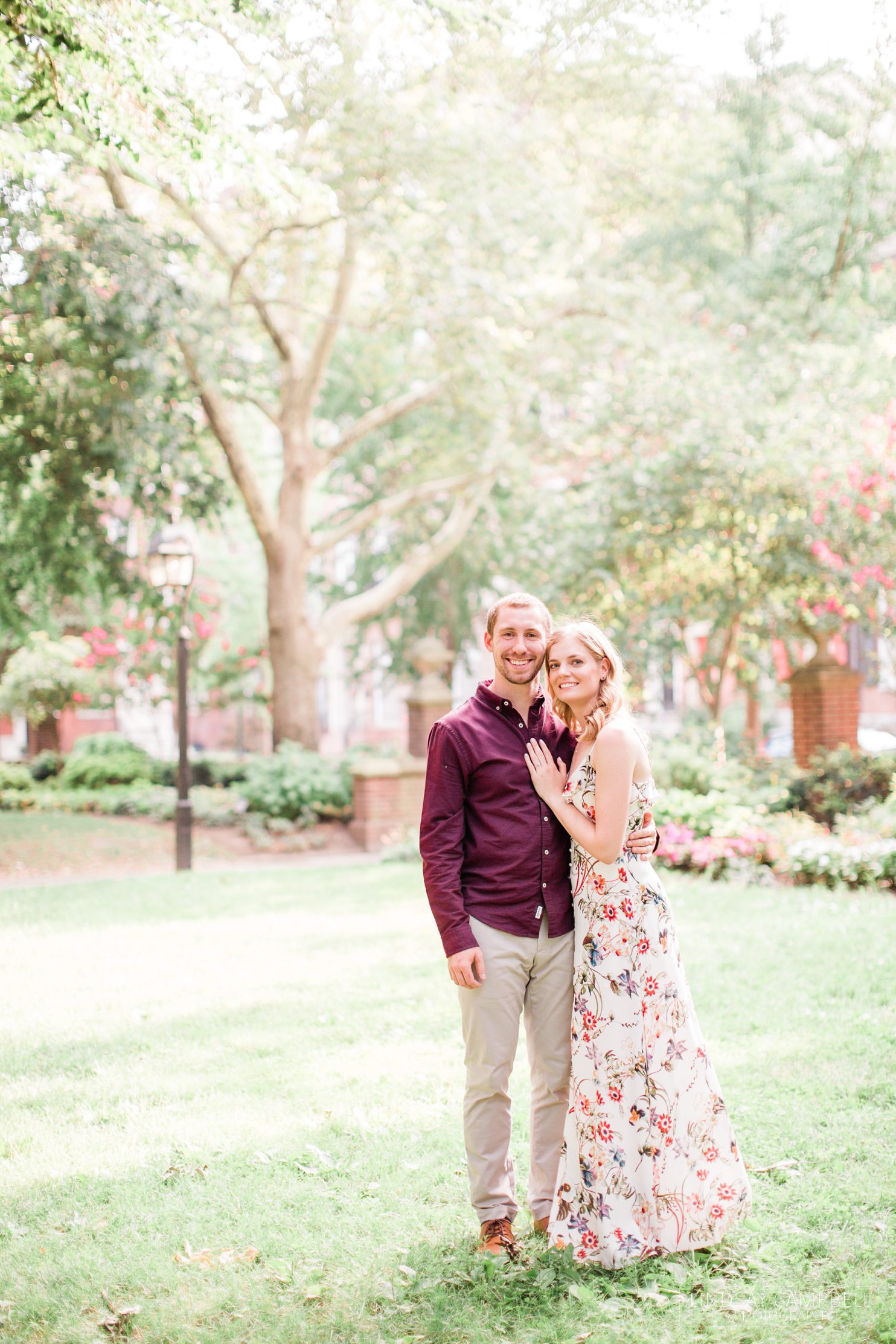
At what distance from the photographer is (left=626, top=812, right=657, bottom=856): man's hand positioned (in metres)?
3.44

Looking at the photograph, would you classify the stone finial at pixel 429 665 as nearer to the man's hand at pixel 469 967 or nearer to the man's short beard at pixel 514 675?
the man's short beard at pixel 514 675

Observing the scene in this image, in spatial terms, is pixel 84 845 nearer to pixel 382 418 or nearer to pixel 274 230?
pixel 382 418

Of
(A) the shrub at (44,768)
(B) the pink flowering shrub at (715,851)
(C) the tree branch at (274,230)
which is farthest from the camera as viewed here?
(A) the shrub at (44,768)

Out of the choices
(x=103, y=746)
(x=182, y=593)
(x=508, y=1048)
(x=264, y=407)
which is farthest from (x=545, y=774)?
(x=103, y=746)

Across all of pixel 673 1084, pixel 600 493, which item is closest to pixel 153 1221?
pixel 673 1084

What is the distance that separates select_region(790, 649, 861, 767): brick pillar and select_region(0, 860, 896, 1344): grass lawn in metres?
5.98

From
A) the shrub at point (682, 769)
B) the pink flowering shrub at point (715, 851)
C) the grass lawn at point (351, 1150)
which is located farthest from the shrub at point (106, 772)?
the grass lawn at point (351, 1150)

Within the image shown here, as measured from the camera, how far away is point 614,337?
52.3ft

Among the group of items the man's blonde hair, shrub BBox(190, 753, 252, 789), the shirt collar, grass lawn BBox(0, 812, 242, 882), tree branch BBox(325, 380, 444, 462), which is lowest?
grass lawn BBox(0, 812, 242, 882)

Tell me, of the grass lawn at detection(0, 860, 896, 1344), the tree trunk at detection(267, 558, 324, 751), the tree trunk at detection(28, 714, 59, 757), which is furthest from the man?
the tree trunk at detection(28, 714, 59, 757)

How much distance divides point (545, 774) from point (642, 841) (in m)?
0.38

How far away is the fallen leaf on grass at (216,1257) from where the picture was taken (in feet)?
11.5

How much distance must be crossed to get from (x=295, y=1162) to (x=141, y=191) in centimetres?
1539

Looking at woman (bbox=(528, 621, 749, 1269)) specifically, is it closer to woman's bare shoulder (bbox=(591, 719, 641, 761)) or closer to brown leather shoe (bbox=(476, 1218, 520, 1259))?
woman's bare shoulder (bbox=(591, 719, 641, 761))
